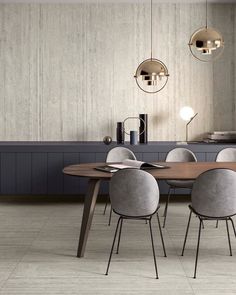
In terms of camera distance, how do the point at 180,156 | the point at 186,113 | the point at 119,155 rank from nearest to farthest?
the point at 119,155, the point at 180,156, the point at 186,113

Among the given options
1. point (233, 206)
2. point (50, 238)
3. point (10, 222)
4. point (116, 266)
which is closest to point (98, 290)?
point (116, 266)

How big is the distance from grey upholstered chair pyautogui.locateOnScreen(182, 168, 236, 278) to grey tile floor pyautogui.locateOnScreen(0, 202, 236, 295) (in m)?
0.33

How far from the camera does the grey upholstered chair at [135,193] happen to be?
3553 mm

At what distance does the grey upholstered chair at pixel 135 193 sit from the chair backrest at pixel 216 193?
0.32 m

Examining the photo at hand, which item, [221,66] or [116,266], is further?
[221,66]

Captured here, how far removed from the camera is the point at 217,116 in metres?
6.89

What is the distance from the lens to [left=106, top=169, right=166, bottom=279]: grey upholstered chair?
355 cm

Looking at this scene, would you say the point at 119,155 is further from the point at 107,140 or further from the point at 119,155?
the point at 107,140

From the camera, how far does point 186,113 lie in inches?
266

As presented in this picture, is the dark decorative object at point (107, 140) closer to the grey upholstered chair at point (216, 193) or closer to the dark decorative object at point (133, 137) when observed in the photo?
the dark decorative object at point (133, 137)

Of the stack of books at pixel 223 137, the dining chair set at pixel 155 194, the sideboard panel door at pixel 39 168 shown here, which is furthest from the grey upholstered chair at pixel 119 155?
the dining chair set at pixel 155 194

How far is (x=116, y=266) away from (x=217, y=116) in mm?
3736

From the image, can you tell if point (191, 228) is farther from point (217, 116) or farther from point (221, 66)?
point (221, 66)

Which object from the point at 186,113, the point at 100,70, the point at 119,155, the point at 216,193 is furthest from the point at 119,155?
the point at 216,193
